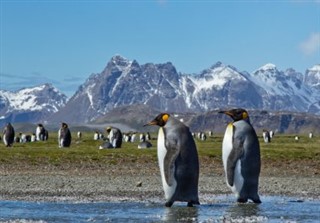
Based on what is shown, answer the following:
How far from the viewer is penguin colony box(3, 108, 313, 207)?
1702 centimetres

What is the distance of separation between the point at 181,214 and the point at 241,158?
3058 mm

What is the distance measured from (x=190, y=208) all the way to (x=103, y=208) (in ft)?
6.10

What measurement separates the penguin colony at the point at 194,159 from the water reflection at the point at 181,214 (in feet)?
1.64

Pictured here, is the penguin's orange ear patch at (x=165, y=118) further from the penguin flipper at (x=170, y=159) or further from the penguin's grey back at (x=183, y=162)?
the penguin flipper at (x=170, y=159)

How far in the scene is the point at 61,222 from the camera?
14023 millimetres

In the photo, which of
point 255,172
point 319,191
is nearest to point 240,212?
point 255,172

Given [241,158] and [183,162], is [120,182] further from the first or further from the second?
[183,162]

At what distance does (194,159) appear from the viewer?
56.4 ft

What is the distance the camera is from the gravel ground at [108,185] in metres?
20.2

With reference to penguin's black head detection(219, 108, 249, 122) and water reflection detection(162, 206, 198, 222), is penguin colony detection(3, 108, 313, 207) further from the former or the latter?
water reflection detection(162, 206, 198, 222)

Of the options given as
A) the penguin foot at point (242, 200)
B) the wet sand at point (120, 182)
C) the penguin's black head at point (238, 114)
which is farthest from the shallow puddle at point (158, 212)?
the penguin's black head at point (238, 114)

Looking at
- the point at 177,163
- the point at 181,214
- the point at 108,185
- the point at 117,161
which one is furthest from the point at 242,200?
the point at 117,161

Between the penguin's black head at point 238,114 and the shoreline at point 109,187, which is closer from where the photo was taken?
the penguin's black head at point 238,114

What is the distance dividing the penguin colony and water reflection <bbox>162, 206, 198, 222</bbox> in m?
0.50
